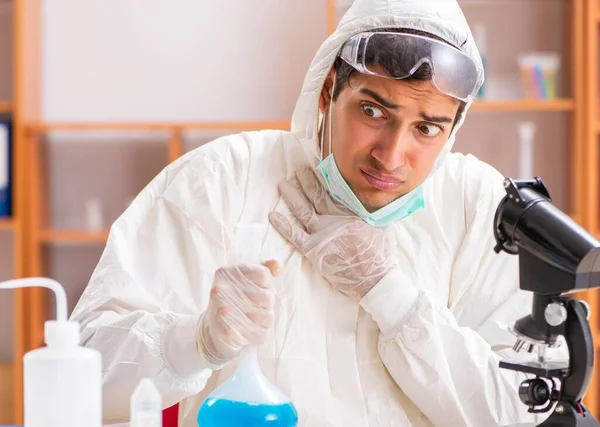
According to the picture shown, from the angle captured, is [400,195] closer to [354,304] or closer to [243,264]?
[354,304]

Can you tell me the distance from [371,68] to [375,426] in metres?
0.63

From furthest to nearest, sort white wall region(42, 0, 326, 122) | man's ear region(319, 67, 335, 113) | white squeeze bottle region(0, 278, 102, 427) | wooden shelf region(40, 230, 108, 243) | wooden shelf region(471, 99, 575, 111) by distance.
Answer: white wall region(42, 0, 326, 122)
wooden shelf region(40, 230, 108, 243)
wooden shelf region(471, 99, 575, 111)
man's ear region(319, 67, 335, 113)
white squeeze bottle region(0, 278, 102, 427)

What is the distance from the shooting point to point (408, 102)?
1.53 m

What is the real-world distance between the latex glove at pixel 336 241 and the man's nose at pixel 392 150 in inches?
4.9

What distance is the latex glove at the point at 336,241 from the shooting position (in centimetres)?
154

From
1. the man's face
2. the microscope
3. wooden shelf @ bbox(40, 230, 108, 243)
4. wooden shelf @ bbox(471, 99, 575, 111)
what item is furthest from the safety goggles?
wooden shelf @ bbox(40, 230, 108, 243)

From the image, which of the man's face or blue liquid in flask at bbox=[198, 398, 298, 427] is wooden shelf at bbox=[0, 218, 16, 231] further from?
blue liquid in flask at bbox=[198, 398, 298, 427]

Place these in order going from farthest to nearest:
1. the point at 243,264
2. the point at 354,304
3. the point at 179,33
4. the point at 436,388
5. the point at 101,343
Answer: the point at 179,33 → the point at 354,304 → the point at 436,388 → the point at 101,343 → the point at 243,264

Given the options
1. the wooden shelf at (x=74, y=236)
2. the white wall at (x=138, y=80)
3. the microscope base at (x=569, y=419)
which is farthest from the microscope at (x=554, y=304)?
the white wall at (x=138, y=80)

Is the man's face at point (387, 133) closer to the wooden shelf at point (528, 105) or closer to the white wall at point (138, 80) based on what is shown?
the wooden shelf at point (528, 105)

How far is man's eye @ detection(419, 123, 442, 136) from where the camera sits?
1.58m

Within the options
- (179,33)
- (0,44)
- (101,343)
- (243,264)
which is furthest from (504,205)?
(0,44)

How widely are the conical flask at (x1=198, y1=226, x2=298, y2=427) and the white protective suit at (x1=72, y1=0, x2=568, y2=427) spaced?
0.26m

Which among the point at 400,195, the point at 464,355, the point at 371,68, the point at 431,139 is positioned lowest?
the point at 464,355
